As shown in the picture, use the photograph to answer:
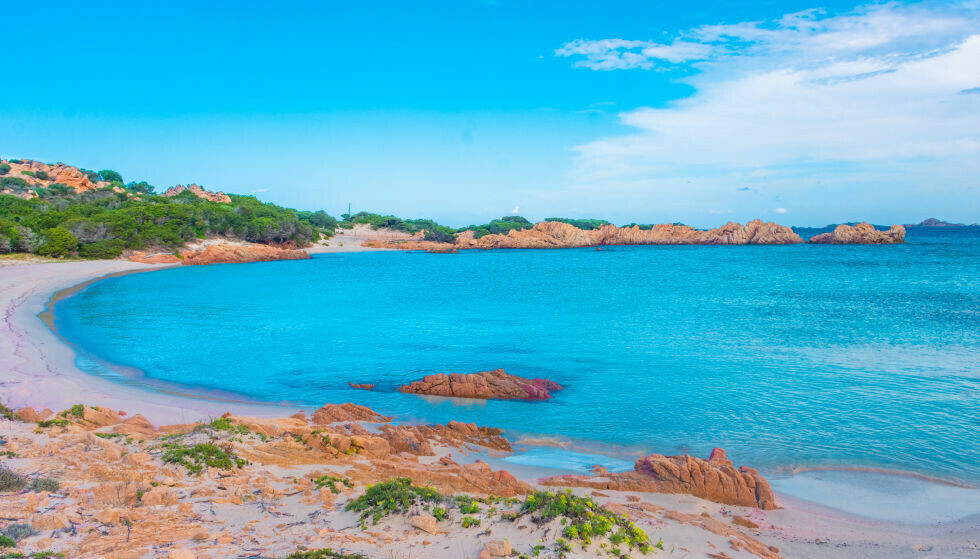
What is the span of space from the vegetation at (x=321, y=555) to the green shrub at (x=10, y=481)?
424 centimetres

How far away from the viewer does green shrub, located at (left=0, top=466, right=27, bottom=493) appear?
7.04 m

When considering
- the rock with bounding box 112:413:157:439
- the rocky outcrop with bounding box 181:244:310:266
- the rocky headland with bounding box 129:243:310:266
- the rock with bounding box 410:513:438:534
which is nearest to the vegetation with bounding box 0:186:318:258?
the rocky headland with bounding box 129:243:310:266

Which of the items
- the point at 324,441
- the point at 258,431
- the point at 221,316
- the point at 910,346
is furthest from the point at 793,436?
the point at 221,316

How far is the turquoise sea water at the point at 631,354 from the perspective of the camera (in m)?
11.7

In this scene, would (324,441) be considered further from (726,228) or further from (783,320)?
(726,228)

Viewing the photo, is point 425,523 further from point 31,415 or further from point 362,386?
point 362,386

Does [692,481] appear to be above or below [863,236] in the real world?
below

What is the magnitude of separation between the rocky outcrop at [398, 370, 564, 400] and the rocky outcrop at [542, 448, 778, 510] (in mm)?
5005

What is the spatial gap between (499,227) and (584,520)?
4635 inches

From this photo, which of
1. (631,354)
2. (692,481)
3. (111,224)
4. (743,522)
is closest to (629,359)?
(631,354)

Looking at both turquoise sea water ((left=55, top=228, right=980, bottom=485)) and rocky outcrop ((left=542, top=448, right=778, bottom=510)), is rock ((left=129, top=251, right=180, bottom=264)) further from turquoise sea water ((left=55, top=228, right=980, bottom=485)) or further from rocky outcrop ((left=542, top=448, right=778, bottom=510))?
rocky outcrop ((left=542, top=448, right=778, bottom=510))

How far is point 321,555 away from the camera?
19.1 feet

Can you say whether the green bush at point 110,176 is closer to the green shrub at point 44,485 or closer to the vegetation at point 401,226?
the vegetation at point 401,226

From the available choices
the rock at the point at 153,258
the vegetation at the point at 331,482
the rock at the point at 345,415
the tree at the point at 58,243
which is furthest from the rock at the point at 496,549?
the rock at the point at 153,258
